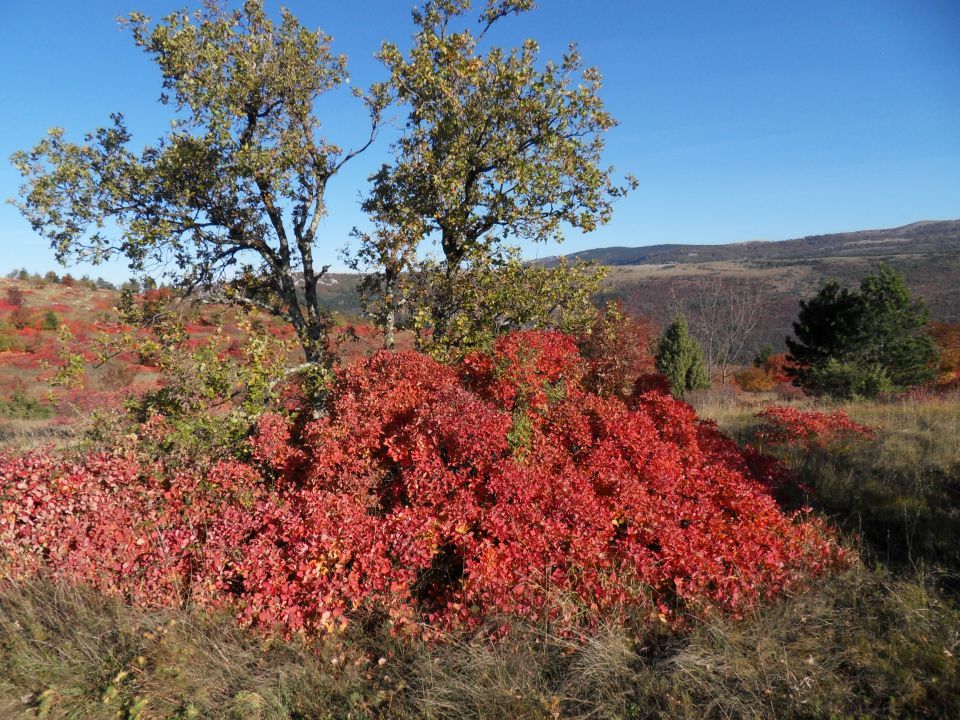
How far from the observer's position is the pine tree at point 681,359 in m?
25.9

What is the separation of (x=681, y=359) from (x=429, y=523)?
2365 centimetres

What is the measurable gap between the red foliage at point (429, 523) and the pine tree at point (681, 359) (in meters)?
20.8

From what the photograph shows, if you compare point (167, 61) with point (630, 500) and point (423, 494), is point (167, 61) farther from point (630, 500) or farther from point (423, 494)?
point (630, 500)

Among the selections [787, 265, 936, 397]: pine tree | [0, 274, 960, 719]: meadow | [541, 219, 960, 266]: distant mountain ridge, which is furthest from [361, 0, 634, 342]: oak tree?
[541, 219, 960, 266]: distant mountain ridge

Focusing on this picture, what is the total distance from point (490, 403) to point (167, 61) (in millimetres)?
7782

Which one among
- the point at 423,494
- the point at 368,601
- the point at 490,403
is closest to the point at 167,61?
the point at 490,403

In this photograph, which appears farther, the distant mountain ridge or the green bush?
the distant mountain ridge

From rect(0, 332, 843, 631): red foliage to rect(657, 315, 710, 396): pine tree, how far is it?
68.1 ft

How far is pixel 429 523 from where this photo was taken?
192 inches

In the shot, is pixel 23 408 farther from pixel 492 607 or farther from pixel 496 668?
pixel 496 668

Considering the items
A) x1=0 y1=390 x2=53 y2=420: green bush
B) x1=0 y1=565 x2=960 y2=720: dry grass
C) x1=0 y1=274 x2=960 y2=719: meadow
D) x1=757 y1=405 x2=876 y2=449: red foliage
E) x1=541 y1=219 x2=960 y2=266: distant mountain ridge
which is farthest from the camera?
x1=541 y1=219 x2=960 y2=266: distant mountain ridge

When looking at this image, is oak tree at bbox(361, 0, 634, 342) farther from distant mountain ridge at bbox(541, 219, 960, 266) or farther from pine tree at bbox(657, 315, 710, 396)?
distant mountain ridge at bbox(541, 219, 960, 266)

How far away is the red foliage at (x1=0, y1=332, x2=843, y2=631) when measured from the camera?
464 centimetres

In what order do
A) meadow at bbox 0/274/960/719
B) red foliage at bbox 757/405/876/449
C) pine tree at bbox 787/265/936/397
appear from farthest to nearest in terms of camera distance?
pine tree at bbox 787/265/936/397 < red foliage at bbox 757/405/876/449 < meadow at bbox 0/274/960/719
